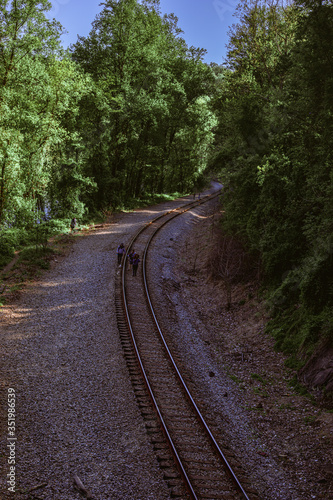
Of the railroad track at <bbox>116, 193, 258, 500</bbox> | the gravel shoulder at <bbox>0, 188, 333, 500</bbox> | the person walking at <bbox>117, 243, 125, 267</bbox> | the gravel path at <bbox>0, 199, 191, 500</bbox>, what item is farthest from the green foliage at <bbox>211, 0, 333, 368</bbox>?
the person walking at <bbox>117, 243, 125, 267</bbox>

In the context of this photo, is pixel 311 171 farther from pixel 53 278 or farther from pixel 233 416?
pixel 53 278

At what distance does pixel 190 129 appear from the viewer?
44.7 m

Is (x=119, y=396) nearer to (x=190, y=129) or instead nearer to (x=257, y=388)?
(x=257, y=388)

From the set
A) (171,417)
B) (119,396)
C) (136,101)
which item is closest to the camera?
(171,417)

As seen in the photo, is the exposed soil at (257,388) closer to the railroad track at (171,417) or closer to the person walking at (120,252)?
the railroad track at (171,417)

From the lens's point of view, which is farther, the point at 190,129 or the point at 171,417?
the point at 190,129

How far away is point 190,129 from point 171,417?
3987 centimetres

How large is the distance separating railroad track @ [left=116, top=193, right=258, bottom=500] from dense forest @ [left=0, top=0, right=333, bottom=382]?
4469mm

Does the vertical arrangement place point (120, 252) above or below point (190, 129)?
below

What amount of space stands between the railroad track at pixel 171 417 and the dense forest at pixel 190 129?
447 centimetres

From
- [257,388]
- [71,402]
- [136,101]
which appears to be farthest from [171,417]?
[136,101]

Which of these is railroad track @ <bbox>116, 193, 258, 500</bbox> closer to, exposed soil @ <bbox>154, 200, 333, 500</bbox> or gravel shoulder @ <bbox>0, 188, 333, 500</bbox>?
gravel shoulder @ <bbox>0, 188, 333, 500</bbox>

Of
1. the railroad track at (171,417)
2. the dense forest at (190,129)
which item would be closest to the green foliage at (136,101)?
the dense forest at (190,129)

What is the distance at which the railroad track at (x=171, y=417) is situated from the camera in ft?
24.8
